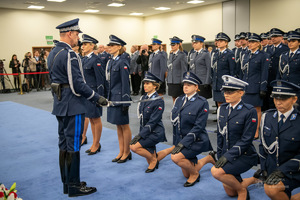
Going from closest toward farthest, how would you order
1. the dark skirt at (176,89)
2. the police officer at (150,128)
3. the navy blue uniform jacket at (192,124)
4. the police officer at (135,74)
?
the navy blue uniform jacket at (192,124) < the police officer at (150,128) < the dark skirt at (176,89) < the police officer at (135,74)

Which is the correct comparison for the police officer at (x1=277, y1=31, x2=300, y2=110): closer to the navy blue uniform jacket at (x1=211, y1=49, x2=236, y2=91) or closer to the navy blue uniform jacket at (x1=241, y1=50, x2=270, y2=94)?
the navy blue uniform jacket at (x1=241, y1=50, x2=270, y2=94)

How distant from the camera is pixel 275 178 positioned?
2.29 metres

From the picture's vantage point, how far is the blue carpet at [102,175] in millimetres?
3096

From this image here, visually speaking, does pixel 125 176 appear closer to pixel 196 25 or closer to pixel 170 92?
pixel 170 92

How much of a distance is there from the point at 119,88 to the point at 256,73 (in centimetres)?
222

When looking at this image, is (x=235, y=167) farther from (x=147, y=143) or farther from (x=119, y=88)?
(x=119, y=88)

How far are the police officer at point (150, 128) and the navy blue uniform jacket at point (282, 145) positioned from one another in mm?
1378

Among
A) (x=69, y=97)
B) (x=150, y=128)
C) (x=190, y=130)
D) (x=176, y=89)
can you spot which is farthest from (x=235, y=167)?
(x=176, y=89)

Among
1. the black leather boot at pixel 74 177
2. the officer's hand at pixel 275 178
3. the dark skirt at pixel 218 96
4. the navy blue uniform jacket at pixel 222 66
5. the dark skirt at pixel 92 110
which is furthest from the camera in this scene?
the dark skirt at pixel 218 96

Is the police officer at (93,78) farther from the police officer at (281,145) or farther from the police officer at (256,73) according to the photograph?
the police officer at (281,145)

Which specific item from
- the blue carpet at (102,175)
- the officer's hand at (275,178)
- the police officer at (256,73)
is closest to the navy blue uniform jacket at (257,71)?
the police officer at (256,73)

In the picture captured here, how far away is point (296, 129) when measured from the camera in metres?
2.36

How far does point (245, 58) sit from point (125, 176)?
8.99ft

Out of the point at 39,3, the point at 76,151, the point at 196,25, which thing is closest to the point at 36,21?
the point at 39,3
